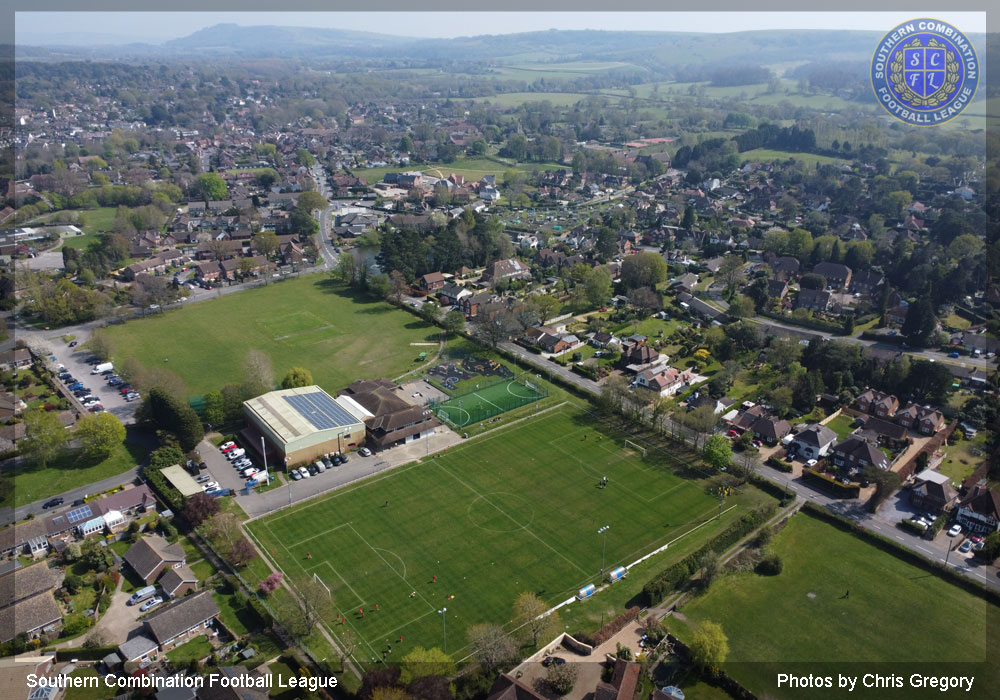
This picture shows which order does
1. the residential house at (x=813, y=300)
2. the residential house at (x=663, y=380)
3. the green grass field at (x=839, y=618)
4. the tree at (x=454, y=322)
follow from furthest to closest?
the residential house at (x=813, y=300)
the tree at (x=454, y=322)
the residential house at (x=663, y=380)
the green grass field at (x=839, y=618)

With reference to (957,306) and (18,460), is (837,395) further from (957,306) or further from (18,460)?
(18,460)

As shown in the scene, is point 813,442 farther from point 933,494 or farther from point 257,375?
point 257,375

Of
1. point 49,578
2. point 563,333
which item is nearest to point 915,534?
point 563,333

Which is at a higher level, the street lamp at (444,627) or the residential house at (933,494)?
the residential house at (933,494)

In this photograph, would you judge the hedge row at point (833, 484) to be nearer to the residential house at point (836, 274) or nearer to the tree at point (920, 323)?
the tree at point (920, 323)

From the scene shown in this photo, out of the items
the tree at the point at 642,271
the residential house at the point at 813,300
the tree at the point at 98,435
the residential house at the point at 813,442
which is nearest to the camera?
the tree at the point at 98,435

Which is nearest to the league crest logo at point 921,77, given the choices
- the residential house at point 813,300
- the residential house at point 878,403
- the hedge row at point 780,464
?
the residential house at point 813,300

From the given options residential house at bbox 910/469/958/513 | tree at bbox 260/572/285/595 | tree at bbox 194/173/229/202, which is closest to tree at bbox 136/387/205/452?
tree at bbox 260/572/285/595

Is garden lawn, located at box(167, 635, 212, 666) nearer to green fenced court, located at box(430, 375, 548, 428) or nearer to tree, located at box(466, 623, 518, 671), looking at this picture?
tree, located at box(466, 623, 518, 671)
